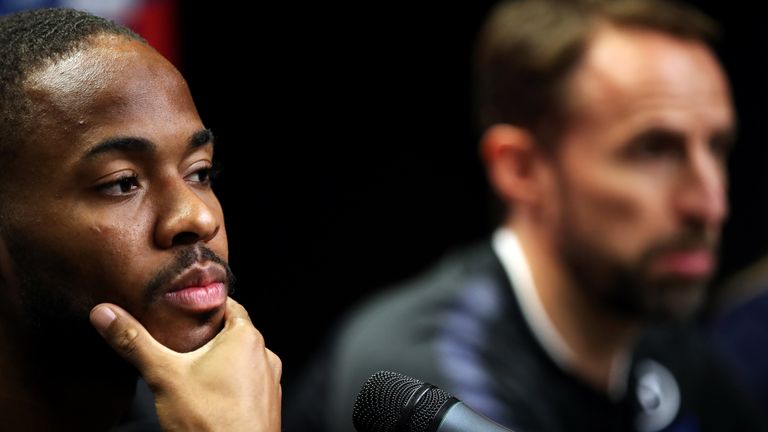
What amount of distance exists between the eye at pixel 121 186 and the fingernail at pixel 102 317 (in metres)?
0.10

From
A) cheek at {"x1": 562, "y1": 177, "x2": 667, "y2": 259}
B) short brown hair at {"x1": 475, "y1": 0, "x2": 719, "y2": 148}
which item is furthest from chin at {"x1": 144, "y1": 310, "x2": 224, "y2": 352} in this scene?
short brown hair at {"x1": 475, "y1": 0, "x2": 719, "y2": 148}

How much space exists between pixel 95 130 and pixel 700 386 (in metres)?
1.93

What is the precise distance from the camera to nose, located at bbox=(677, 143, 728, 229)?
2176mm

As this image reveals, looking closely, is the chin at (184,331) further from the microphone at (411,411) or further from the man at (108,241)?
the microphone at (411,411)

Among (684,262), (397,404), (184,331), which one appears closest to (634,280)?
(684,262)

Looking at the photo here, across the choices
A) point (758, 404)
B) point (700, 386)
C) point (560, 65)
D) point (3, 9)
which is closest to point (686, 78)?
point (560, 65)

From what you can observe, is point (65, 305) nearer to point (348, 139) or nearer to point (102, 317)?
point (102, 317)

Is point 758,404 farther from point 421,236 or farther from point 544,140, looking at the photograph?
point 421,236

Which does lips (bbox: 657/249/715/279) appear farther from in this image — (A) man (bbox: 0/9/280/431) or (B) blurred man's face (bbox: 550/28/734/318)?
(A) man (bbox: 0/9/280/431)

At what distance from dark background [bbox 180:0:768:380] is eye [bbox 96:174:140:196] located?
1.56 metres

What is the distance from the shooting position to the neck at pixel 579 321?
2346 millimetres

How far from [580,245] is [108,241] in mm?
1510

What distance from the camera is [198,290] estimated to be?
0.97 metres

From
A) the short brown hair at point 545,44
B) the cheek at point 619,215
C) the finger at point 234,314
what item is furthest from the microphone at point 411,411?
the short brown hair at point 545,44
